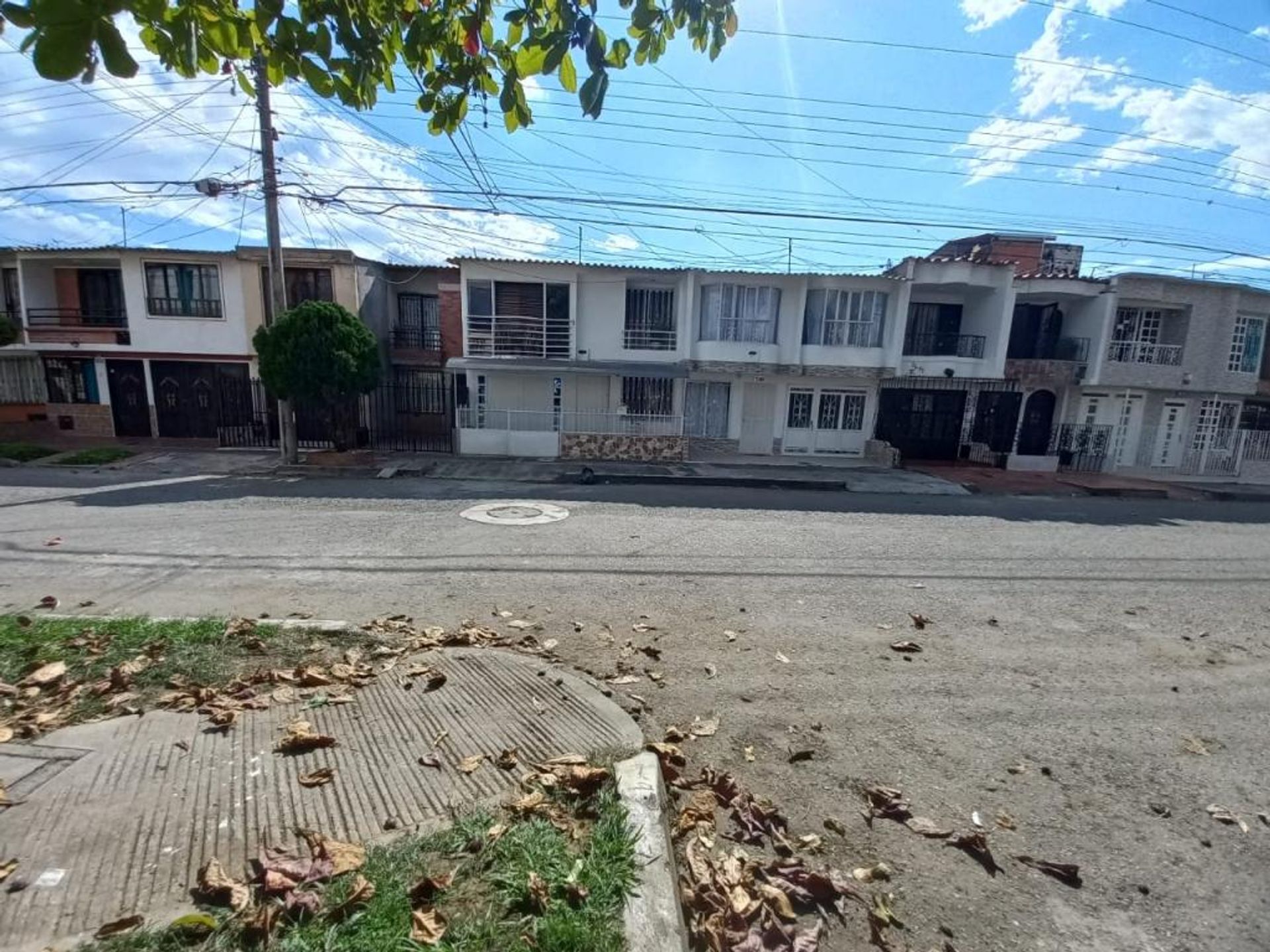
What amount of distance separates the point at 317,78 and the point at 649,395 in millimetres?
16395

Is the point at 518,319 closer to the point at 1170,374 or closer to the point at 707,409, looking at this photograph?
the point at 707,409

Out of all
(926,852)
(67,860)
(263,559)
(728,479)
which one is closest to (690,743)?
(926,852)

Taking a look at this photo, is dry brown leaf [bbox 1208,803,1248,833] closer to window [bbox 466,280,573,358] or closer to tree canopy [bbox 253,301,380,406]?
tree canopy [bbox 253,301,380,406]

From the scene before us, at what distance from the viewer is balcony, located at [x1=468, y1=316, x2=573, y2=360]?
18156mm

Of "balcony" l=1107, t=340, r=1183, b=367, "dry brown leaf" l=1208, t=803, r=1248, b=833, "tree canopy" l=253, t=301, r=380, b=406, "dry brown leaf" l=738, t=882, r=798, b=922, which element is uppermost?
"balcony" l=1107, t=340, r=1183, b=367

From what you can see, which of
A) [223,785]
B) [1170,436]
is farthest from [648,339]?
[1170,436]

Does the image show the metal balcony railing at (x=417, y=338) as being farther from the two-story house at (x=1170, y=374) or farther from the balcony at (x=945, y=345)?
the two-story house at (x=1170, y=374)

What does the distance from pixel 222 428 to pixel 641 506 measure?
49.0ft

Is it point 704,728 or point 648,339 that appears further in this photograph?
point 648,339

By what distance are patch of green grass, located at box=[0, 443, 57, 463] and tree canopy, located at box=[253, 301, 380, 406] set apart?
613 centimetres

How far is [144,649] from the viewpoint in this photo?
4047mm

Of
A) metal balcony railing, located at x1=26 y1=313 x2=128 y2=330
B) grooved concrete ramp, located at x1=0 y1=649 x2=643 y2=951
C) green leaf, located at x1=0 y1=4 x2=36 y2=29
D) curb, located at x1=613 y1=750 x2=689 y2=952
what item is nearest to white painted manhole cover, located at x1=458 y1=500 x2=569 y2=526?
grooved concrete ramp, located at x1=0 y1=649 x2=643 y2=951

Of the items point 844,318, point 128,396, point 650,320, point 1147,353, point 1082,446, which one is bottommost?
point 1082,446

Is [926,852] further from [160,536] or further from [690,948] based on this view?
[160,536]
